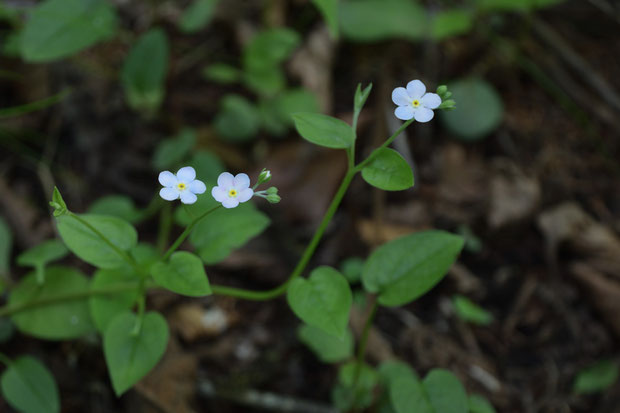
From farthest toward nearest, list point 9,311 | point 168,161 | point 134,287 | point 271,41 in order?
1. point 271,41
2. point 168,161
3. point 9,311
4. point 134,287

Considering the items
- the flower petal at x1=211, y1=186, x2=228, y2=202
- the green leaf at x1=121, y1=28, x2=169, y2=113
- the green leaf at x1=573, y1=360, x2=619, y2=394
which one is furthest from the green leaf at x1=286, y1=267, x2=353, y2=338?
the green leaf at x1=121, y1=28, x2=169, y2=113

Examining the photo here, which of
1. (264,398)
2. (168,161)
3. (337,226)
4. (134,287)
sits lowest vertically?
(264,398)

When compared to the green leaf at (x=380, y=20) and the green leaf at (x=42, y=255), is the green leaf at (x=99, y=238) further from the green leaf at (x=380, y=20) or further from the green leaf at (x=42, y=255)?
the green leaf at (x=380, y=20)

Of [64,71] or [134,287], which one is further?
[64,71]

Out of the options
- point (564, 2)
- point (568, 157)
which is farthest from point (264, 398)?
point (564, 2)

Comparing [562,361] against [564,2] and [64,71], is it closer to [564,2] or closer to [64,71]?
[564,2]

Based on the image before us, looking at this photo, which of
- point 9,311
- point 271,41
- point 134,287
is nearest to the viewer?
point 134,287

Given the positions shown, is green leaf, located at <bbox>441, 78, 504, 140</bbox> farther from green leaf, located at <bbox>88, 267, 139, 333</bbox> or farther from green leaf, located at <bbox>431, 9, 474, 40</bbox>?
green leaf, located at <bbox>88, 267, 139, 333</bbox>

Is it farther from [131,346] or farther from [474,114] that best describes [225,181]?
[474,114]

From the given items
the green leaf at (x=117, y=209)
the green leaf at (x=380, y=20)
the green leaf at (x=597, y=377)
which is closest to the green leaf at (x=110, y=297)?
the green leaf at (x=117, y=209)
